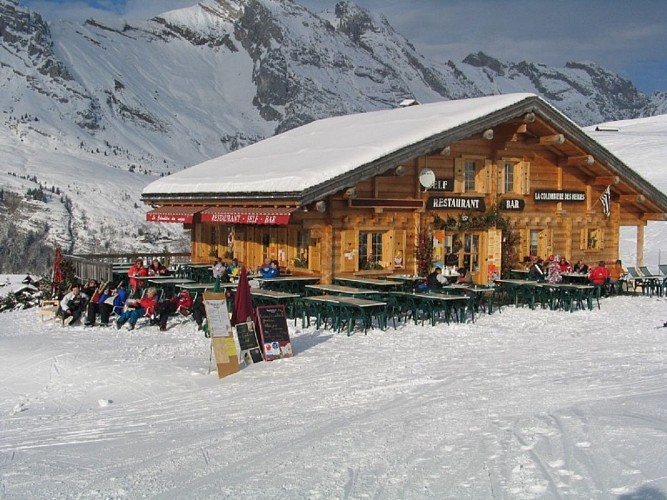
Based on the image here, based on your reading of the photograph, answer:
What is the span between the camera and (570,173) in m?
22.4

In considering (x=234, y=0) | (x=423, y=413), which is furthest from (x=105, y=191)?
(x=234, y=0)

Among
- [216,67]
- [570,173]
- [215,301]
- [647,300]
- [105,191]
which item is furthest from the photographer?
[216,67]

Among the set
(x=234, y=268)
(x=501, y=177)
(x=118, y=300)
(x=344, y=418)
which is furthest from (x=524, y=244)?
(x=344, y=418)

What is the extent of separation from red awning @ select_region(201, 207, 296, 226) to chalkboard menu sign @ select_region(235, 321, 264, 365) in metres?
4.95

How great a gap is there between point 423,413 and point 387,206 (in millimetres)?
10188

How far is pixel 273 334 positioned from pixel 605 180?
Answer: 13.2 metres

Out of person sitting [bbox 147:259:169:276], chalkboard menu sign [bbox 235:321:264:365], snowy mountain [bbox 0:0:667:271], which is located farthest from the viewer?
snowy mountain [bbox 0:0:667:271]

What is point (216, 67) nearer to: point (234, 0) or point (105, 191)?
point (234, 0)

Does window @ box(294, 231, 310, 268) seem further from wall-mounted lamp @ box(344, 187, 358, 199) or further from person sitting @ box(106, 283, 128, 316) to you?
person sitting @ box(106, 283, 128, 316)

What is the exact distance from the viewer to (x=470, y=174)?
68.1ft

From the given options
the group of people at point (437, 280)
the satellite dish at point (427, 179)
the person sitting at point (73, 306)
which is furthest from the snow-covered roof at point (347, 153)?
the person sitting at point (73, 306)

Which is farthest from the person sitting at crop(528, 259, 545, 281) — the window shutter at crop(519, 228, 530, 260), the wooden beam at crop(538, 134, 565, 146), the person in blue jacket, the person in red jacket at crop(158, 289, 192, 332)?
the person in red jacket at crop(158, 289, 192, 332)

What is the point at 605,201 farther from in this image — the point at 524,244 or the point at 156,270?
the point at 156,270

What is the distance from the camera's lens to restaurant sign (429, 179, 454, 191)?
64.9 feet
